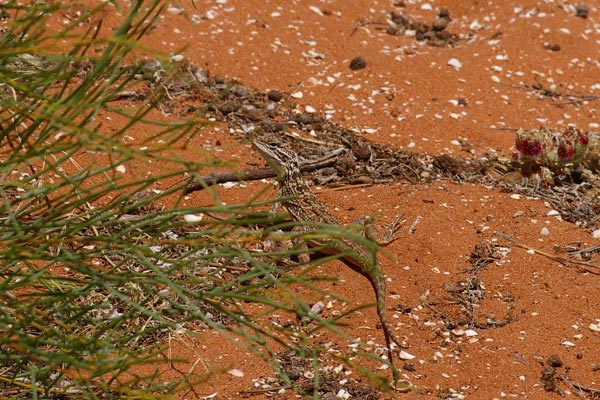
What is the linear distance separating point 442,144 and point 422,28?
174 cm

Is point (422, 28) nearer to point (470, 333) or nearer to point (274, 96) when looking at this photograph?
point (274, 96)

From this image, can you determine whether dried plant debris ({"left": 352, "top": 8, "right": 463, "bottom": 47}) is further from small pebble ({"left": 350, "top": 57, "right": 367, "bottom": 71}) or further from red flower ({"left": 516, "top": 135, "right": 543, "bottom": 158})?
red flower ({"left": 516, "top": 135, "right": 543, "bottom": 158})

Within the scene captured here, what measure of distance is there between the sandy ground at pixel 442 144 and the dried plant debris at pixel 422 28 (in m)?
0.07

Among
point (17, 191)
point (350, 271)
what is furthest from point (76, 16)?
point (350, 271)

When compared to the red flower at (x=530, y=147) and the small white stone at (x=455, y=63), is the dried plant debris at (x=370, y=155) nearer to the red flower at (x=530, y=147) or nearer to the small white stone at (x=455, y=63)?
the red flower at (x=530, y=147)

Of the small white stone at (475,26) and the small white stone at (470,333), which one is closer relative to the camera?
the small white stone at (470,333)

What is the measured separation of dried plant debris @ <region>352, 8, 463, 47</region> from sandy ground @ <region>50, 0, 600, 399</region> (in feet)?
0.23

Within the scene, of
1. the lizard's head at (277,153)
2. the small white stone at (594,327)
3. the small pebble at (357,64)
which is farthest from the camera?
the small pebble at (357,64)

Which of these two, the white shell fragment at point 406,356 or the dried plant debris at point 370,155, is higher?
the dried plant debris at point 370,155

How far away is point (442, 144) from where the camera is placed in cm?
557

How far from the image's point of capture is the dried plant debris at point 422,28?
692cm

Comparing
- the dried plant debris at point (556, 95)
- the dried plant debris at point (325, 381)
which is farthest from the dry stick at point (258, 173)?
the dried plant debris at point (556, 95)

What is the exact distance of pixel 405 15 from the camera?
23.4 feet

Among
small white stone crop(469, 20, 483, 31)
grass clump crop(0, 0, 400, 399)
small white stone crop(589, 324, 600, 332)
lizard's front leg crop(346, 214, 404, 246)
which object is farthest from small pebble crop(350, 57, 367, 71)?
small white stone crop(589, 324, 600, 332)
